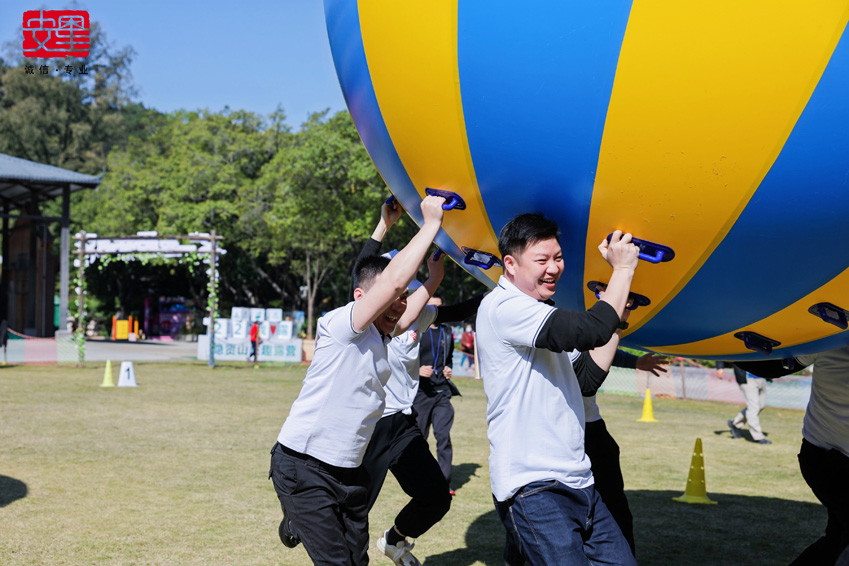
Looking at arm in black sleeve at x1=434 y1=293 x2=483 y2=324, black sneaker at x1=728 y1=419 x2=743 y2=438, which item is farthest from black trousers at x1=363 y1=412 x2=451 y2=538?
black sneaker at x1=728 y1=419 x2=743 y2=438

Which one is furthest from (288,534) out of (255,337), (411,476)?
(255,337)

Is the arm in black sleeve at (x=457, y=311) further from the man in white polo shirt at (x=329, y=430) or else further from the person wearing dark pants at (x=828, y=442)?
the person wearing dark pants at (x=828, y=442)

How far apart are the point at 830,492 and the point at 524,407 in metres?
2.03

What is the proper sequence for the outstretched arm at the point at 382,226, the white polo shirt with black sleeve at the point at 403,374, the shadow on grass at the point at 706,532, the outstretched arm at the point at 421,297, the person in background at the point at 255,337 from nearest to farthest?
the outstretched arm at the point at 421,297 < the outstretched arm at the point at 382,226 < the white polo shirt with black sleeve at the point at 403,374 < the shadow on grass at the point at 706,532 < the person in background at the point at 255,337

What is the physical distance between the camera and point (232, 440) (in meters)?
11.2

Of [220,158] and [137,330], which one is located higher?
[220,158]

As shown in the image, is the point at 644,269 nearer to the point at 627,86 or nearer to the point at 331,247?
the point at 627,86

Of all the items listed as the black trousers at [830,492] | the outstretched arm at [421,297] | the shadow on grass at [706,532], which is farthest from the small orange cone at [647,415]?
the outstretched arm at [421,297]

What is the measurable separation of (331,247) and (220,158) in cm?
839

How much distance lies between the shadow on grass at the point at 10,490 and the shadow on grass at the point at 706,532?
13.1 feet

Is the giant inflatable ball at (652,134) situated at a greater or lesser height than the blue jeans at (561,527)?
greater

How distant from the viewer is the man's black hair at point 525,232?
306cm

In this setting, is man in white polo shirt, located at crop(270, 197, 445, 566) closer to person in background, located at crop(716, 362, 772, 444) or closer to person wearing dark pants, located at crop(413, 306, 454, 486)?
person wearing dark pants, located at crop(413, 306, 454, 486)

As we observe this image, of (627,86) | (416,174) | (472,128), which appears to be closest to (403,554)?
(416,174)
